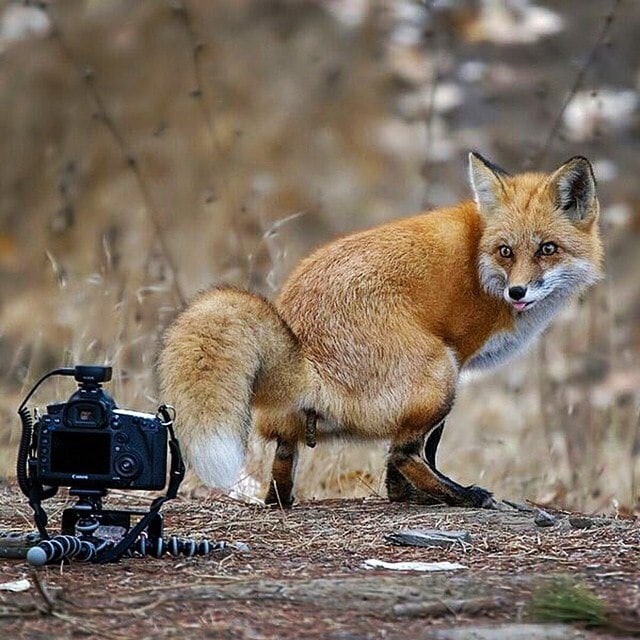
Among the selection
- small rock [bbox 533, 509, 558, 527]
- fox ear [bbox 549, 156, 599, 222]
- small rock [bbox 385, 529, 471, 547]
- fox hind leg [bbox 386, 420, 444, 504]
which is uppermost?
fox ear [bbox 549, 156, 599, 222]

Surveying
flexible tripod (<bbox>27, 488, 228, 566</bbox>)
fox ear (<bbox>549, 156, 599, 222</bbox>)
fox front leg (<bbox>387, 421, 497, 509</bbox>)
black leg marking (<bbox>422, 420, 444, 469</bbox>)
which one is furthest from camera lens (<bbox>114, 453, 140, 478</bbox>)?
fox ear (<bbox>549, 156, 599, 222</bbox>)

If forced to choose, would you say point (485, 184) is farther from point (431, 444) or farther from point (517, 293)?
point (431, 444)

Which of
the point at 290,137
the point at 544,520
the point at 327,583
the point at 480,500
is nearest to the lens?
the point at 327,583

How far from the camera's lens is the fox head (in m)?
5.00

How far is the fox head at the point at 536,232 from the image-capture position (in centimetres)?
500

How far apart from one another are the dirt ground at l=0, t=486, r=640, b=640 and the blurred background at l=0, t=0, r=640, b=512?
2.91 meters

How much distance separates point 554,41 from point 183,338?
8.58m

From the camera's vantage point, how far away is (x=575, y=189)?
204 inches

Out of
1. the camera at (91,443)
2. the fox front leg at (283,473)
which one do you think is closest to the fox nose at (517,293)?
the fox front leg at (283,473)

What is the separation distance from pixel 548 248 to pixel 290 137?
6347 millimetres

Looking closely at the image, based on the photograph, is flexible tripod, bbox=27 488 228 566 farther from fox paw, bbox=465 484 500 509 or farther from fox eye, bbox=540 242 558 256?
fox eye, bbox=540 242 558 256

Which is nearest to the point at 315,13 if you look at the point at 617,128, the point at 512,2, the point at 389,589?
the point at 512,2

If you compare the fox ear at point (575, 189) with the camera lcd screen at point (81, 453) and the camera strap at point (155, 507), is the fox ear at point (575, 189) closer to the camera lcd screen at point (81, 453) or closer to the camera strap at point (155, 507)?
the camera strap at point (155, 507)

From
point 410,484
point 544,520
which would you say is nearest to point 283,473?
point 410,484
